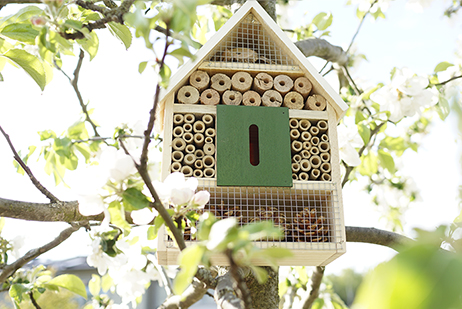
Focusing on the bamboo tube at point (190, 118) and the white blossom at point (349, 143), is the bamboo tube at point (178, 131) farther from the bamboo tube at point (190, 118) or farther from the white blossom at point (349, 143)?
the white blossom at point (349, 143)

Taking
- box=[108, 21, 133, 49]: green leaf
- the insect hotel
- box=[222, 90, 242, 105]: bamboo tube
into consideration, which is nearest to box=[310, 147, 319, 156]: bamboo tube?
the insect hotel

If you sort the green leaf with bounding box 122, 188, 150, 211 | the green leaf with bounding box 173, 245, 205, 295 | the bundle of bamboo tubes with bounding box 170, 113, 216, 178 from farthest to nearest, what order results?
1. the bundle of bamboo tubes with bounding box 170, 113, 216, 178
2. the green leaf with bounding box 122, 188, 150, 211
3. the green leaf with bounding box 173, 245, 205, 295

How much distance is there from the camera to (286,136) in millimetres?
1221

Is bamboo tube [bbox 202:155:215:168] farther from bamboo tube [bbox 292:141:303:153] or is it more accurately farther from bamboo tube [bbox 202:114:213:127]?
bamboo tube [bbox 292:141:303:153]

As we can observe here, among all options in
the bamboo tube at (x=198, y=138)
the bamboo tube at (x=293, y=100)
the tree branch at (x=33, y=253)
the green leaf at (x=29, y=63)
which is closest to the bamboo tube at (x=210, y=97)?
the bamboo tube at (x=198, y=138)

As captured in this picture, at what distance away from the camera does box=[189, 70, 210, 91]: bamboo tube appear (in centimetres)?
125

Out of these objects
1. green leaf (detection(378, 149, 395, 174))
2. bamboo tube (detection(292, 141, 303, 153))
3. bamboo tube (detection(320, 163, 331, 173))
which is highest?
bamboo tube (detection(292, 141, 303, 153))

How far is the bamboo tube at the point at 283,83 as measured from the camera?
1.29m

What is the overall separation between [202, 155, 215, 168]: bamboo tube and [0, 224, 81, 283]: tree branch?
486 millimetres

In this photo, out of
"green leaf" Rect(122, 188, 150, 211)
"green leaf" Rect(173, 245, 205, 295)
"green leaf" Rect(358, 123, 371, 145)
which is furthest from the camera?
"green leaf" Rect(358, 123, 371, 145)

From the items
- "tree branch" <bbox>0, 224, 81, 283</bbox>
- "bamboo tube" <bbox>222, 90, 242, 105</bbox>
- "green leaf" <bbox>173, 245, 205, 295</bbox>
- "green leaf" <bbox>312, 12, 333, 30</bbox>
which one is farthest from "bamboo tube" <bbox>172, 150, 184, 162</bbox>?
"green leaf" <bbox>312, 12, 333, 30</bbox>

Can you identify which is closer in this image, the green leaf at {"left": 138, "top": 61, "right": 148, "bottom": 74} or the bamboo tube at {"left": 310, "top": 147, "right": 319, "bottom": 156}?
the green leaf at {"left": 138, "top": 61, "right": 148, "bottom": 74}

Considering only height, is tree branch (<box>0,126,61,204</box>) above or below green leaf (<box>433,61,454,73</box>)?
below

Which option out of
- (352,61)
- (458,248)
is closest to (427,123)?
(352,61)
